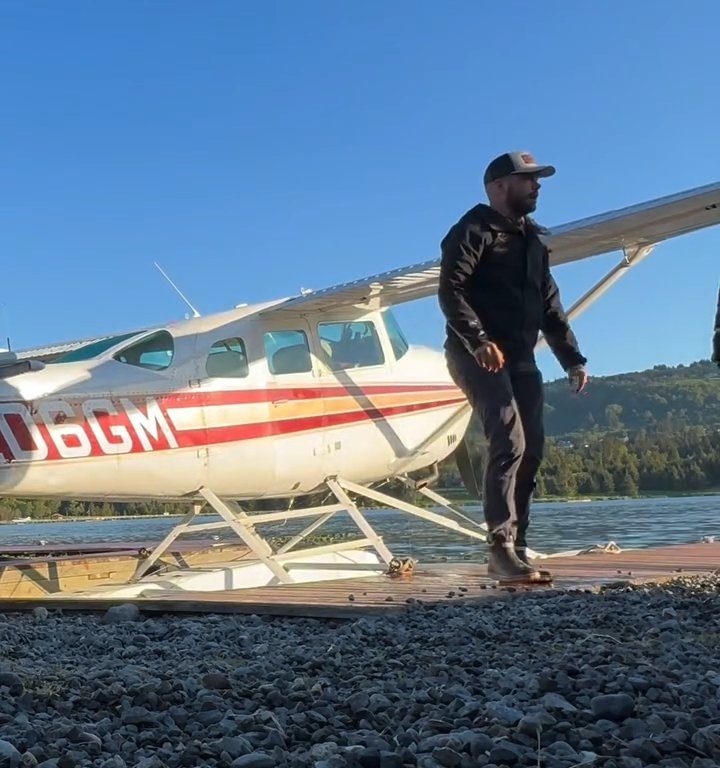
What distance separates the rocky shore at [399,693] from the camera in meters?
1.87

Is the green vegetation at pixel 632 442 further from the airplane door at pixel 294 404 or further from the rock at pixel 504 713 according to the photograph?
the rock at pixel 504 713

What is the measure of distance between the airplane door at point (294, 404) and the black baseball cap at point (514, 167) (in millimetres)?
3070

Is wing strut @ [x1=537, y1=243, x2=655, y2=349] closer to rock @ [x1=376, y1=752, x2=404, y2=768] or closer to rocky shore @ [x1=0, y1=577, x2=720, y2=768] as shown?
rocky shore @ [x1=0, y1=577, x2=720, y2=768]

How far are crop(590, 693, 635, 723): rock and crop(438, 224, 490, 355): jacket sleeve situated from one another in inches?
113

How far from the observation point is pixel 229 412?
7.38 metres

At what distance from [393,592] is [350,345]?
377cm

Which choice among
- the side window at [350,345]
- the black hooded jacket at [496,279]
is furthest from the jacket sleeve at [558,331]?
the side window at [350,345]

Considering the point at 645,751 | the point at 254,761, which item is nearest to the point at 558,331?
the point at 645,751

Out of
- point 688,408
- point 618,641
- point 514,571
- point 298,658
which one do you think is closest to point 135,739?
point 298,658

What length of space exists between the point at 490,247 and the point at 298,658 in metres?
2.81

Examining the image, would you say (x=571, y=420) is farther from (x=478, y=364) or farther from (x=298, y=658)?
(x=298, y=658)

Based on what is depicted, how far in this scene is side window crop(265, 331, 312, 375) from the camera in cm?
778

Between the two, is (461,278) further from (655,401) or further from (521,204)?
(655,401)

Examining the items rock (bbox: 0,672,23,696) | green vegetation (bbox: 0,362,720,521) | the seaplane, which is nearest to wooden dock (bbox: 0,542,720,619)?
the seaplane
